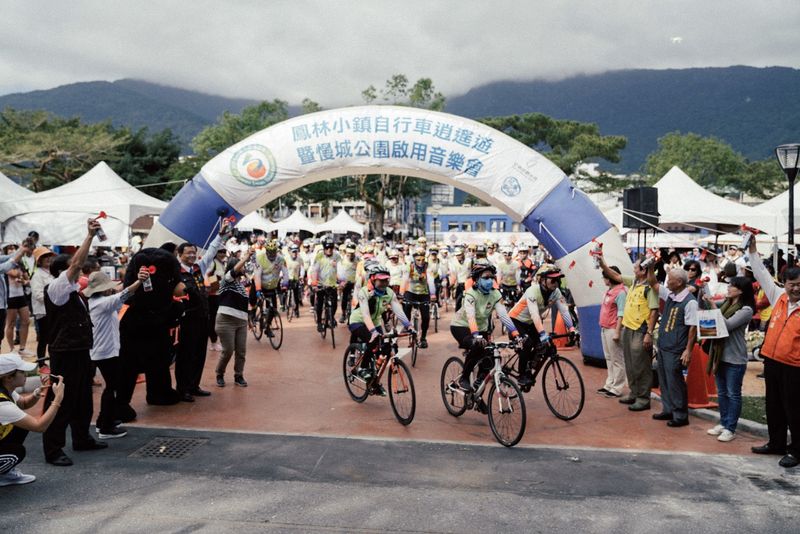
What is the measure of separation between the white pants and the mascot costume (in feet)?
19.3

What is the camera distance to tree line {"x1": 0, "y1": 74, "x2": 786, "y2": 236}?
40.2m

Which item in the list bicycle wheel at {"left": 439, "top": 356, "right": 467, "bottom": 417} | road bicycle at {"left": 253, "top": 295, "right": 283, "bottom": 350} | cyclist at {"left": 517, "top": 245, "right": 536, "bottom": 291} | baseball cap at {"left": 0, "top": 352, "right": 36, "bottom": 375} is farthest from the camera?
cyclist at {"left": 517, "top": 245, "right": 536, "bottom": 291}

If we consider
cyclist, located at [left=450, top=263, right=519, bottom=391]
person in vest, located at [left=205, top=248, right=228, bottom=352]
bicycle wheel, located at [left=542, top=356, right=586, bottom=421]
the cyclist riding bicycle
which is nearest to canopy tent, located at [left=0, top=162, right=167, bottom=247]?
the cyclist riding bicycle

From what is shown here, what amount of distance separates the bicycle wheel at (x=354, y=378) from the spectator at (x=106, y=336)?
9.31ft

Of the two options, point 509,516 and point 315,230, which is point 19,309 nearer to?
point 509,516

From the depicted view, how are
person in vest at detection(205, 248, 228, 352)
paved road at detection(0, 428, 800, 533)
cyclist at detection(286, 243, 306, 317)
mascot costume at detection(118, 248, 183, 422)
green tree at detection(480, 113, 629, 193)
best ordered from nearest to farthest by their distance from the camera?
1. paved road at detection(0, 428, 800, 533)
2. mascot costume at detection(118, 248, 183, 422)
3. person in vest at detection(205, 248, 228, 352)
4. cyclist at detection(286, 243, 306, 317)
5. green tree at detection(480, 113, 629, 193)

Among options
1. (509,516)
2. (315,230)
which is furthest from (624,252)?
(315,230)

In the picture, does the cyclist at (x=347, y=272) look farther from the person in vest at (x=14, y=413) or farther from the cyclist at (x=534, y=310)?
the person in vest at (x=14, y=413)

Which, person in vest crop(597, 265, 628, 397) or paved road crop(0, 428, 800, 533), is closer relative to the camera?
paved road crop(0, 428, 800, 533)

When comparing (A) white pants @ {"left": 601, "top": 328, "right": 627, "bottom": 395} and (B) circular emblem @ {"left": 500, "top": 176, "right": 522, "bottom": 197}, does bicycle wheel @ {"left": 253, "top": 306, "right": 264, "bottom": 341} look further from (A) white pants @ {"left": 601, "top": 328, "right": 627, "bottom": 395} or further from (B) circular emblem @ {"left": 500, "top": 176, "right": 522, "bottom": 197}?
(A) white pants @ {"left": 601, "top": 328, "right": 627, "bottom": 395}

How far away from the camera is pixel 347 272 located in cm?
1431

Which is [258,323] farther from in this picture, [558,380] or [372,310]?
[558,380]

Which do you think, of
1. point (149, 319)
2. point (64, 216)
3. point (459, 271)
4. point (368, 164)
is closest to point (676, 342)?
point (149, 319)

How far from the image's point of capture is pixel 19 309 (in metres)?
11.0
